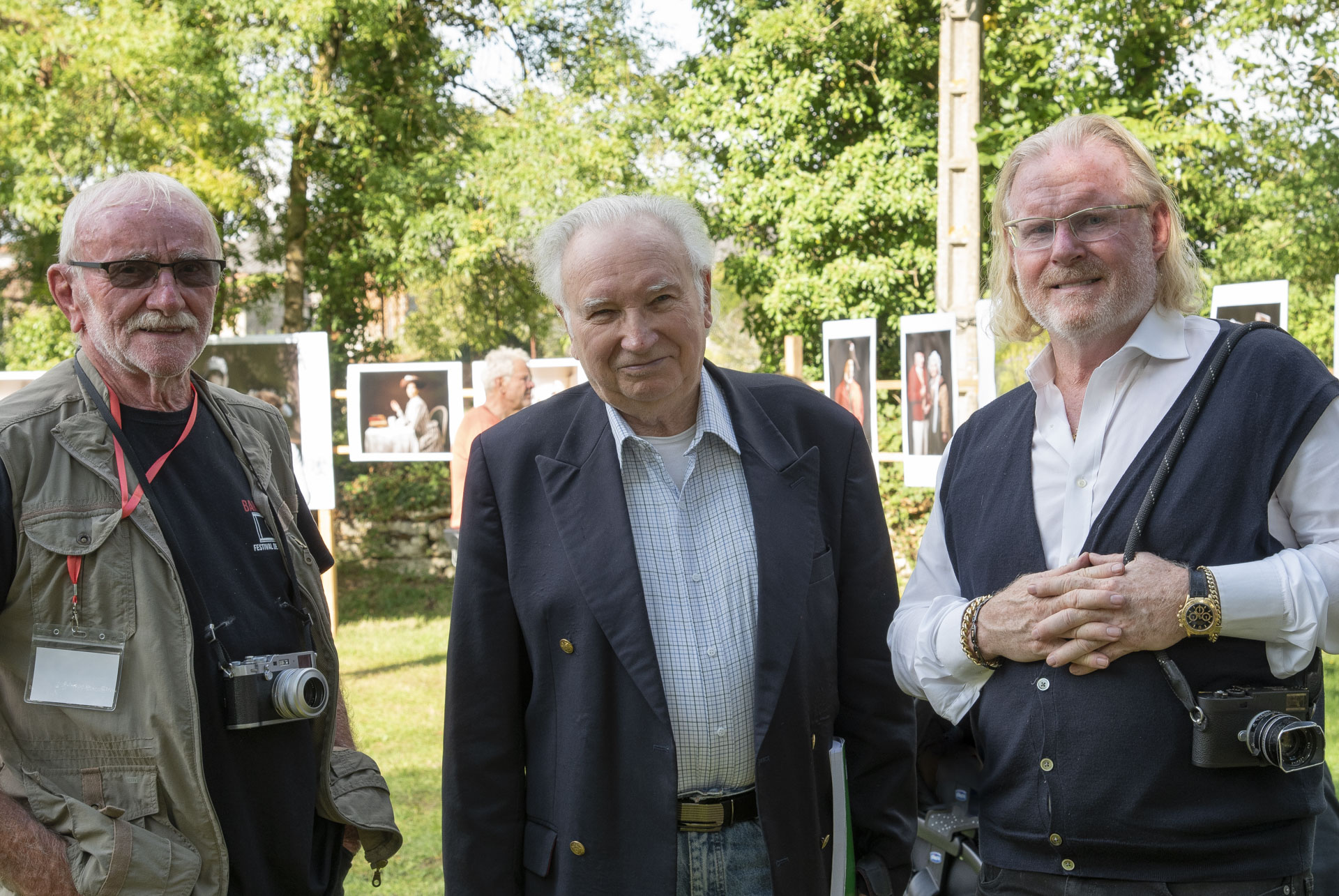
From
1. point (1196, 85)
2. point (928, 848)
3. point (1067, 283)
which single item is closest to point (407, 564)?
point (1196, 85)

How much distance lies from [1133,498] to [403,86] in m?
12.4

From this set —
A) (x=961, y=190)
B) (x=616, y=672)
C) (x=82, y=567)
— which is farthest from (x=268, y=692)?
(x=961, y=190)

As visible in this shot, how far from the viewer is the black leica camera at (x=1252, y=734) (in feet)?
5.89

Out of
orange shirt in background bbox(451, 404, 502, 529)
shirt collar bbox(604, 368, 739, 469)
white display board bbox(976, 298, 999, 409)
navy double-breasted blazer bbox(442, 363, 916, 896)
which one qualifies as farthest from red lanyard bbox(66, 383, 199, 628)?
white display board bbox(976, 298, 999, 409)

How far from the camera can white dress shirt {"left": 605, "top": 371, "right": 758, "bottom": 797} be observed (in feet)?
6.77

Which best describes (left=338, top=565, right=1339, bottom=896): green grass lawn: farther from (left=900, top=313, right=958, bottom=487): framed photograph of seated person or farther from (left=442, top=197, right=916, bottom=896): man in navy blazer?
(left=900, top=313, right=958, bottom=487): framed photograph of seated person

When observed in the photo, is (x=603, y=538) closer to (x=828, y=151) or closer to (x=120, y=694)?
(x=120, y=694)

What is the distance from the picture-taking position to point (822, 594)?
2188mm

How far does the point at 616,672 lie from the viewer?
2.06 metres

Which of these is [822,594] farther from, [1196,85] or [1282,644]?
[1196,85]

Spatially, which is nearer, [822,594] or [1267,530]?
[1267,530]

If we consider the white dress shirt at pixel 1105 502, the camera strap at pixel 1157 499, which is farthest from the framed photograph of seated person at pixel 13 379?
A: the camera strap at pixel 1157 499

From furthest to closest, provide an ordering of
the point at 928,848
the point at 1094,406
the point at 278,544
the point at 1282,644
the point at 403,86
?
1. the point at 403,86
2. the point at 928,848
3. the point at 278,544
4. the point at 1094,406
5. the point at 1282,644

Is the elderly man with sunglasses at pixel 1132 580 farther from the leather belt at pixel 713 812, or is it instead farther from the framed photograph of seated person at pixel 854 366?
the framed photograph of seated person at pixel 854 366
